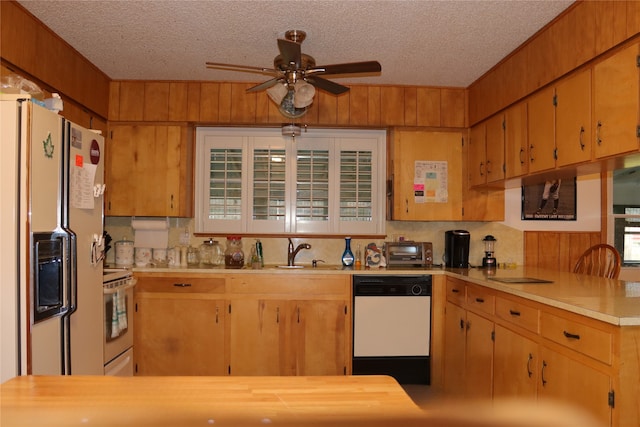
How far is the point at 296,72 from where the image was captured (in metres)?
2.52

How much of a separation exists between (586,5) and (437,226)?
2.26 metres

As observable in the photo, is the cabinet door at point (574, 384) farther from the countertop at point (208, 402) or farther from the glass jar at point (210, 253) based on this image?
the glass jar at point (210, 253)

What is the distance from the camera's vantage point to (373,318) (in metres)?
3.58

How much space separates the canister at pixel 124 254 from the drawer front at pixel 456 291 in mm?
2644

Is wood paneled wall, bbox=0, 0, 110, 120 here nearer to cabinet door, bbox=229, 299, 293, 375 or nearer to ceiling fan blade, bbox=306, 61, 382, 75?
ceiling fan blade, bbox=306, 61, 382, 75

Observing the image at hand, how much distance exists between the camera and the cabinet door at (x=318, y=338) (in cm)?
355

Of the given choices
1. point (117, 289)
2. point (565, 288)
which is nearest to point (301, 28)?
point (117, 289)

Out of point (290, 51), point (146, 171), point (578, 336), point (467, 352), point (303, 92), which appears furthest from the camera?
point (146, 171)

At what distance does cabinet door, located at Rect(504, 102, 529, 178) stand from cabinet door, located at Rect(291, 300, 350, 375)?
175 centimetres

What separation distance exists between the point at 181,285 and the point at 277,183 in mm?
1210

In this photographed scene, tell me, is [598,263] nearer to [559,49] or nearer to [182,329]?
[559,49]

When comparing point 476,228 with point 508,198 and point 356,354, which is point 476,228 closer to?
point 508,198

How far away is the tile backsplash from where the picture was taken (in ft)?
13.4

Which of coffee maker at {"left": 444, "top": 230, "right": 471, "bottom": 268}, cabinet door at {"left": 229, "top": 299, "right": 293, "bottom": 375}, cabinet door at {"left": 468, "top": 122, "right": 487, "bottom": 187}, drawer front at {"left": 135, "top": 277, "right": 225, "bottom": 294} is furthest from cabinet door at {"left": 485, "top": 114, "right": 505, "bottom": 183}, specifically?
drawer front at {"left": 135, "top": 277, "right": 225, "bottom": 294}
